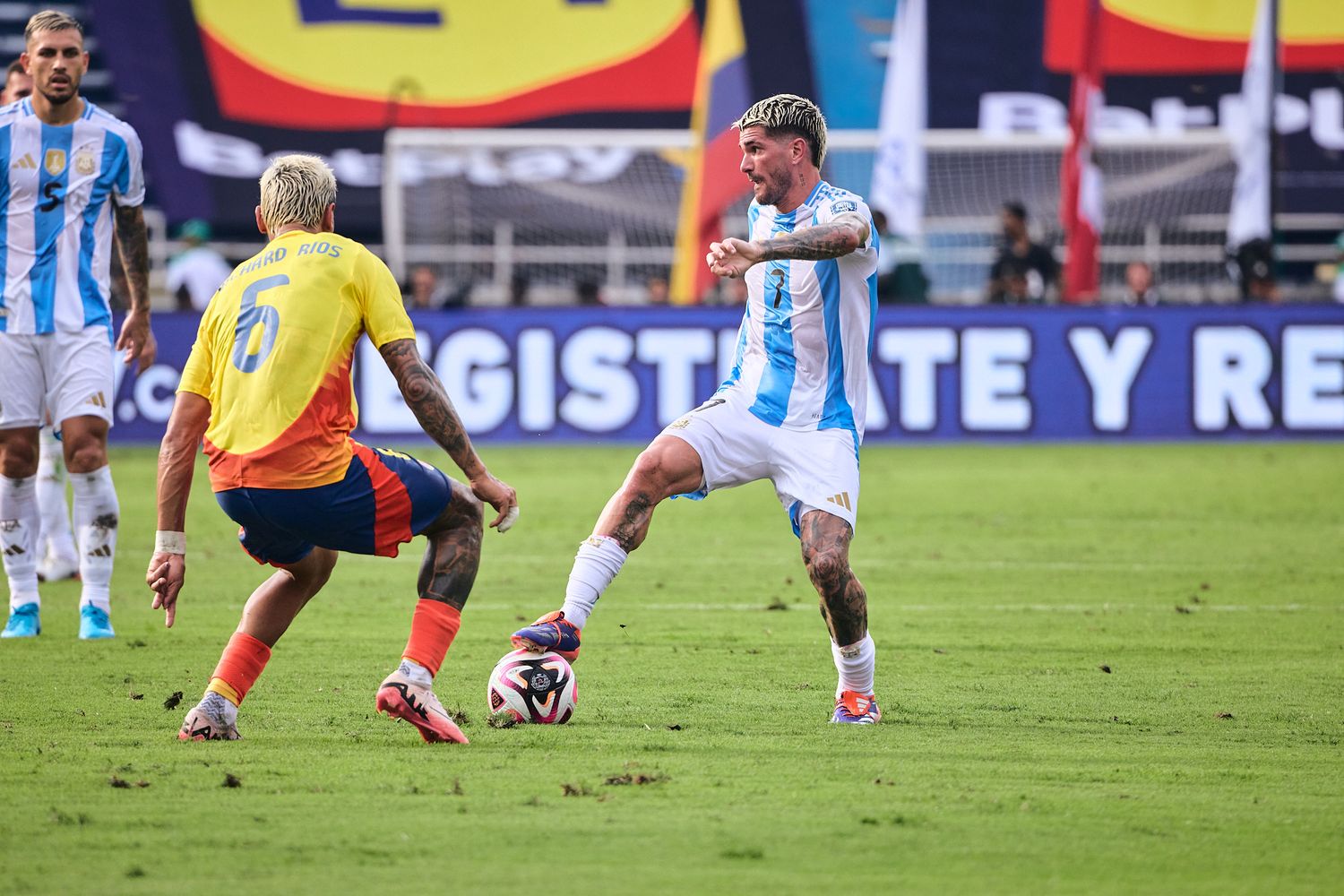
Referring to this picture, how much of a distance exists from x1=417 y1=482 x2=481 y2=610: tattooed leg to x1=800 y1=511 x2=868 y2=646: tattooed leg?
3.67 ft

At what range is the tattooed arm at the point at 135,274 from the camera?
819cm

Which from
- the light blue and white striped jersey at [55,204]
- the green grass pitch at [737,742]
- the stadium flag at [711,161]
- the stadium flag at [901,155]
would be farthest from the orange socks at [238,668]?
the stadium flag at [901,155]

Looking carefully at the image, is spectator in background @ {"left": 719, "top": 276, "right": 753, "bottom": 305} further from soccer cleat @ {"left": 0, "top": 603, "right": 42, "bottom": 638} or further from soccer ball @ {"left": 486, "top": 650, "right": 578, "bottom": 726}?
soccer ball @ {"left": 486, "top": 650, "right": 578, "bottom": 726}

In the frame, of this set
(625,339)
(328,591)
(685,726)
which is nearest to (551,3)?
(625,339)

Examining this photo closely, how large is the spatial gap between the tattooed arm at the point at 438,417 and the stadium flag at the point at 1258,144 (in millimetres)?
18808

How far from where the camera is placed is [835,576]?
609 cm

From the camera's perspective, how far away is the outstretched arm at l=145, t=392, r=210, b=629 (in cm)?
547

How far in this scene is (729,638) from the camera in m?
8.16

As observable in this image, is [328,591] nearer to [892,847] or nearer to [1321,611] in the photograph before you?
[1321,611]

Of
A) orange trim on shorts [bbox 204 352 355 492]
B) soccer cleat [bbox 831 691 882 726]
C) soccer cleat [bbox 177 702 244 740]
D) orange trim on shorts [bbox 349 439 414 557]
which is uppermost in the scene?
orange trim on shorts [bbox 204 352 355 492]

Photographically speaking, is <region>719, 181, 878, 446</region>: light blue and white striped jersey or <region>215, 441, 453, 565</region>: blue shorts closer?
<region>215, 441, 453, 565</region>: blue shorts

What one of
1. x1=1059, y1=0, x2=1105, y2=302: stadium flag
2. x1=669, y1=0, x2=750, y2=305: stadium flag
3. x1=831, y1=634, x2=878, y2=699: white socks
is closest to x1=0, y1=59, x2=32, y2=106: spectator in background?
x1=831, y1=634, x2=878, y2=699: white socks

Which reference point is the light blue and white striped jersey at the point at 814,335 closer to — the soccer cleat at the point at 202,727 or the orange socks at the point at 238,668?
the orange socks at the point at 238,668

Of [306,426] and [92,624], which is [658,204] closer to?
[92,624]
